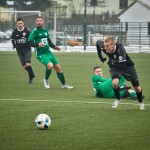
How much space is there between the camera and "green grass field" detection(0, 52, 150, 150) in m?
10.1

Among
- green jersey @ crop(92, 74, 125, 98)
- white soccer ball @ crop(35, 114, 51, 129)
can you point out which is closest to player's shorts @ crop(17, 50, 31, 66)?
green jersey @ crop(92, 74, 125, 98)

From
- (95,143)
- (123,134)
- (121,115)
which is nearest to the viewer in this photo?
(95,143)

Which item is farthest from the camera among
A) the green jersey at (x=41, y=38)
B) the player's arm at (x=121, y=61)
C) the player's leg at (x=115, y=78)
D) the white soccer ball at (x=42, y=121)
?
the green jersey at (x=41, y=38)

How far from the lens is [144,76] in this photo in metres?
24.9

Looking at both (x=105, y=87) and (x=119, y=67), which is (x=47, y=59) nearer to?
(x=105, y=87)

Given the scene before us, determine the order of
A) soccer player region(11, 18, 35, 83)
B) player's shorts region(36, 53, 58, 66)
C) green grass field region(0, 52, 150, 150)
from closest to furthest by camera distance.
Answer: green grass field region(0, 52, 150, 150), player's shorts region(36, 53, 58, 66), soccer player region(11, 18, 35, 83)

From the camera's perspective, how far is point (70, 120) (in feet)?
41.1

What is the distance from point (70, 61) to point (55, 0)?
2635 cm

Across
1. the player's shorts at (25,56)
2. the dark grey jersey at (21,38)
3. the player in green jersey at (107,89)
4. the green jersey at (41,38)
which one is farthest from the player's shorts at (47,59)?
the player in green jersey at (107,89)

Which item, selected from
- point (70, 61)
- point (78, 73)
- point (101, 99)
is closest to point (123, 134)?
point (101, 99)

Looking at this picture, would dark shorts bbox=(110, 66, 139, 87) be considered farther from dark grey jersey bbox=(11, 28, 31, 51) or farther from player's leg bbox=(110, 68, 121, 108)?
dark grey jersey bbox=(11, 28, 31, 51)

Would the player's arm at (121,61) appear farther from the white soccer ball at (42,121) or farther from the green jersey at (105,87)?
the white soccer ball at (42,121)

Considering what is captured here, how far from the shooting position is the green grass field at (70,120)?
10.1 metres

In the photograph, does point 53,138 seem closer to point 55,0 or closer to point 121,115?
point 121,115
